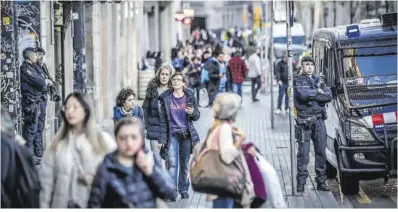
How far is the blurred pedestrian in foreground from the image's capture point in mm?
7727

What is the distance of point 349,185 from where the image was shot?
47.3ft

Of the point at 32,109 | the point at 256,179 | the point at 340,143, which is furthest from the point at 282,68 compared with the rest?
the point at 256,179

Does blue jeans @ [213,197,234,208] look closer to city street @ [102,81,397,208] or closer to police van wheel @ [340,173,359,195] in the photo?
city street @ [102,81,397,208]

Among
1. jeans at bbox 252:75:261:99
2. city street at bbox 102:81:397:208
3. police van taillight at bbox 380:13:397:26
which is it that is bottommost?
city street at bbox 102:81:397:208

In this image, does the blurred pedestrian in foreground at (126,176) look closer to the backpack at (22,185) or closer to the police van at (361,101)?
the backpack at (22,185)

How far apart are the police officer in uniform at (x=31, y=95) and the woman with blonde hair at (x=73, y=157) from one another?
8.70m

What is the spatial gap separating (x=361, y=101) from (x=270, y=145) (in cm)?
715

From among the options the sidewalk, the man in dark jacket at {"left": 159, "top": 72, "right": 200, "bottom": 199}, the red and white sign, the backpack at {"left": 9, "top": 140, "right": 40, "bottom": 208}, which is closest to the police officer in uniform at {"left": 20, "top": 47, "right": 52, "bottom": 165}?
the sidewalk

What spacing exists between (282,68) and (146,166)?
22668 millimetres

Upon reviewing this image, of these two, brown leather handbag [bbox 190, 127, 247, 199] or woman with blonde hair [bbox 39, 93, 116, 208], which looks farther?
brown leather handbag [bbox 190, 127, 247, 199]

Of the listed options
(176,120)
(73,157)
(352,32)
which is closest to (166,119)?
(176,120)

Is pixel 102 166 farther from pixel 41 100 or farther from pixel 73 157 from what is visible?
pixel 41 100

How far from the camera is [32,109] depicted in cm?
1731

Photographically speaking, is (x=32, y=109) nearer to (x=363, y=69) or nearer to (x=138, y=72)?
(x=363, y=69)
